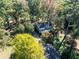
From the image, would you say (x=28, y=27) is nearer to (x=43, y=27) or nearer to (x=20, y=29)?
(x=20, y=29)

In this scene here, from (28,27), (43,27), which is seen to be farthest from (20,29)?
(43,27)

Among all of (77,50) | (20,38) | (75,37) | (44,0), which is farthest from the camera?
(44,0)

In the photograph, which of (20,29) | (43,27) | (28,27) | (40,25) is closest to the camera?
(20,29)

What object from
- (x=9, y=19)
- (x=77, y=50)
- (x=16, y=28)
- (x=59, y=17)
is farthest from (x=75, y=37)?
(x=9, y=19)

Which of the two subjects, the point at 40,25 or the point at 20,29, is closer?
the point at 20,29

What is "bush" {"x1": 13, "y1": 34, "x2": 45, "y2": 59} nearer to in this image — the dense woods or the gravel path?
the dense woods

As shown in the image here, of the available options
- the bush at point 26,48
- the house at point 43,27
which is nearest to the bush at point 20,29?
the house at point 43,27

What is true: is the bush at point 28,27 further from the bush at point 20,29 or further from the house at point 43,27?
the house at point 43,27

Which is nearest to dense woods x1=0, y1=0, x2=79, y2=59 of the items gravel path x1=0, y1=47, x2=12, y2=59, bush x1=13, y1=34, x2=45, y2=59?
bush x1=13, y1=34, x2=45, y2=59

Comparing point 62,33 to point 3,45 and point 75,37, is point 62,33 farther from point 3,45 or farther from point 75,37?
point 3,45

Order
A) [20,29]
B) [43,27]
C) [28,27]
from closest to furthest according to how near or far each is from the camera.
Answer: [20,29], [28,27], [43,27]

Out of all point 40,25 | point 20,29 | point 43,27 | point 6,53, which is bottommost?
point 43,27
